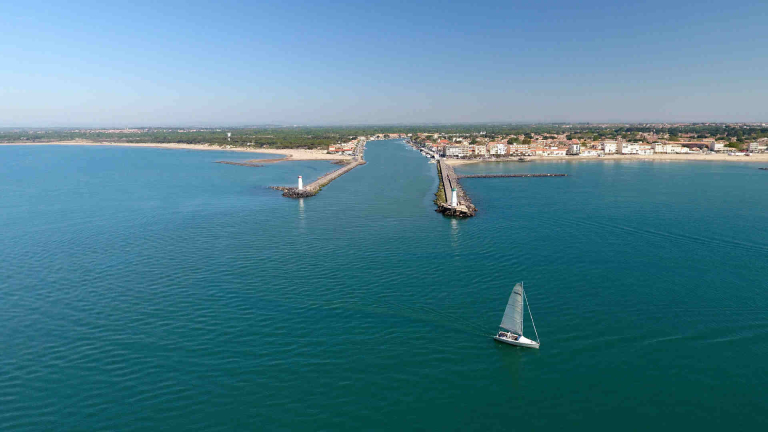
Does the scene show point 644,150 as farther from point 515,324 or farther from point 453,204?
point 515,324

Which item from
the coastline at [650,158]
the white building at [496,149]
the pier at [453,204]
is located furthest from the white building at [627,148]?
the pier at [453,204]

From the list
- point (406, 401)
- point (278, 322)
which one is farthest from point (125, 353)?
point (406, 401)

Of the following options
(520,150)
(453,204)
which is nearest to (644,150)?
(520,150)

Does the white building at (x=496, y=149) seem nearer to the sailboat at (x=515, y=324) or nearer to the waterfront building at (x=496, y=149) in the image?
the waterfront building at (x=496, y=149)

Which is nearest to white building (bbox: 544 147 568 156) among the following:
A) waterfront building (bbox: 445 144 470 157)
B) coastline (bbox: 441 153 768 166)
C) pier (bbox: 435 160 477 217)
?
coastline (bbox: 441 153 768 166)

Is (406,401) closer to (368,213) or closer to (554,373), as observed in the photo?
(554,373)

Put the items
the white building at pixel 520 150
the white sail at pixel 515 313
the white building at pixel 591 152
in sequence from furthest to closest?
1. the white building at pixel 520 150
2. the white building at pixel 591 152
3. the white sail at pixel 515 313

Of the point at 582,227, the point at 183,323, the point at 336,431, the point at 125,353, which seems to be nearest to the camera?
the point at 336,431
